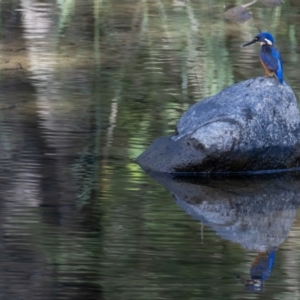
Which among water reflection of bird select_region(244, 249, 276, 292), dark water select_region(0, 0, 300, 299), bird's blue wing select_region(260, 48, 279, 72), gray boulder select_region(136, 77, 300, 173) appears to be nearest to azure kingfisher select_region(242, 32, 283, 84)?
bird's blue wing select_region(260, 48, 279, 72)

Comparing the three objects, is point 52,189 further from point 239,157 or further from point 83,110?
point 83,110

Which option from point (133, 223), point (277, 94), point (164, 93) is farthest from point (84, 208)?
point (164, 93)

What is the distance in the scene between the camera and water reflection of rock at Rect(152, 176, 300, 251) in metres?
5.91

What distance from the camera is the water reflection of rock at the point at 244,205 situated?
591 centimetres

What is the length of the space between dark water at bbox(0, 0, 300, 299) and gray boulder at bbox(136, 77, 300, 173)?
174mm

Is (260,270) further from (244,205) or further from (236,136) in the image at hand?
(236,136)

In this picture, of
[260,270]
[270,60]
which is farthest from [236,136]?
[260,270]

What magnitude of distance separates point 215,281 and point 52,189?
1.87 meters

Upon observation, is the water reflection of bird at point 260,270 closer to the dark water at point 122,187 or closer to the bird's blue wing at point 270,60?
the dark water at point 122,187

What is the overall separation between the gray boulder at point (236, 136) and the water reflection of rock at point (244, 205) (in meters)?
0.14

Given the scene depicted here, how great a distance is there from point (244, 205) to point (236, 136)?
0.71 meters

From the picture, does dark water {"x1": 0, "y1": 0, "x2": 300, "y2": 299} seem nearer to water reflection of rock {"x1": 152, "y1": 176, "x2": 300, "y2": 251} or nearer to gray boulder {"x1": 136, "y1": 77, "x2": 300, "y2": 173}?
water reflection of rock {"x1": 152, "y1": 176, "x2": 300, "y2": 251}

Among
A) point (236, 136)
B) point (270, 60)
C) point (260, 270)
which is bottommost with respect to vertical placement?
point (236, 136)

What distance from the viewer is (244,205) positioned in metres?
6.52
